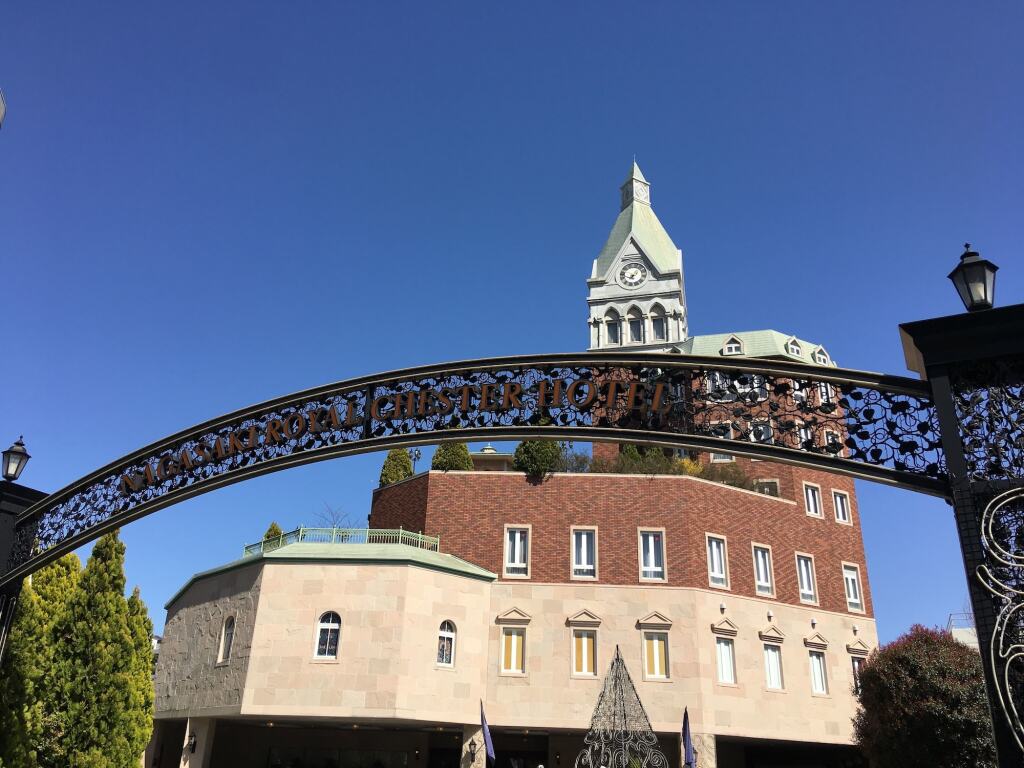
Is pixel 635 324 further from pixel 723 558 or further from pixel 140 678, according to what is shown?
pixel 140 678

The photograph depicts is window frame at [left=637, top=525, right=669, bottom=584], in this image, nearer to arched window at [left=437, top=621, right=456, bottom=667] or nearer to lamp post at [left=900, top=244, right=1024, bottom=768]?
arched window at [left=437, top=621, right=456, bottom=667]

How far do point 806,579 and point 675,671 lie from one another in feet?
23.2

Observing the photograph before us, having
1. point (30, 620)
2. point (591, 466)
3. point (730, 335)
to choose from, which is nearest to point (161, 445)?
point (30, 620)

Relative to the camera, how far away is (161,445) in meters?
9.84

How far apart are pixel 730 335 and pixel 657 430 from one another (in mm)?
45371

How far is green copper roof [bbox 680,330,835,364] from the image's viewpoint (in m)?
50.2

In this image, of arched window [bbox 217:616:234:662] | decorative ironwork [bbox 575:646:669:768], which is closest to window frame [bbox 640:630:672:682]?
decorative ironwork [bbox 575:646:669:768]

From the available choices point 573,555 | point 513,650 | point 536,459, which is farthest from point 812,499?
point 513,650

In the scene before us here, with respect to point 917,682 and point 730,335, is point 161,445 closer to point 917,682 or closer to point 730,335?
point 917,682

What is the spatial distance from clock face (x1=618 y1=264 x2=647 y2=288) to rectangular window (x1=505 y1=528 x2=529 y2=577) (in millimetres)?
38060

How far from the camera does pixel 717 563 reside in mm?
27375

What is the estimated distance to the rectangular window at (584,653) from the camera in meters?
25.4

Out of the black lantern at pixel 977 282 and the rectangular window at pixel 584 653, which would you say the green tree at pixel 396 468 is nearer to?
the rectangular window at pixel 584 653

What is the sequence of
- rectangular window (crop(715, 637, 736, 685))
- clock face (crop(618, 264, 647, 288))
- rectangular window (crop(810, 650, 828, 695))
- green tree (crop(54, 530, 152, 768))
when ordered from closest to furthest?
green tree (crop(54, 530, 152, 768)), rectangular window (crop(715, 637, 736, 685)), rectangular window (crop(810, 650, 828, 695)), clock face (crop(618, 264, 647, 288))
